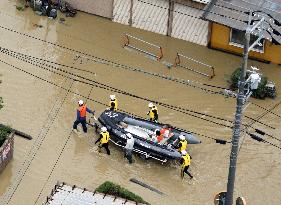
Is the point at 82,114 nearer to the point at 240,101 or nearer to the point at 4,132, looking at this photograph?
the point at 4,132

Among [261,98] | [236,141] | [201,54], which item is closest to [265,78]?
[261,98]

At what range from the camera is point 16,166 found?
2656cm

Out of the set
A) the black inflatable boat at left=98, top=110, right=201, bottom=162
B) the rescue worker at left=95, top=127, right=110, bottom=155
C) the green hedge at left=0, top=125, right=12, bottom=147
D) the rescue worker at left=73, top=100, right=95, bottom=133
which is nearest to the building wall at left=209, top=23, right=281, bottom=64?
the black inflatable boat at left=98, top=110, right=201, bottom=162

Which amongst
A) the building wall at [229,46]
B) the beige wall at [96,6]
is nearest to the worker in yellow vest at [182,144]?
the building wall at [229,46]

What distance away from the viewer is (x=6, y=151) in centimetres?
2588

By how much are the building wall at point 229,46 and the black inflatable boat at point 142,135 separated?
7781 mm

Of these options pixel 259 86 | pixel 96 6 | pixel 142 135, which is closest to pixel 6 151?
pixel 142 135

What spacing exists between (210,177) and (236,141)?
19.4ft

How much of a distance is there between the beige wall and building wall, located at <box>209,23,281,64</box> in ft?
20.1

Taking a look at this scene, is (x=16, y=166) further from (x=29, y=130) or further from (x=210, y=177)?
(x=210, y=177)

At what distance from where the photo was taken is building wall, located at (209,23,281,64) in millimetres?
33062

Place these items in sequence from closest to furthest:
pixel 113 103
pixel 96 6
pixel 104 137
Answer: pixel 104 137
pixel 113 103
pixel 96 6

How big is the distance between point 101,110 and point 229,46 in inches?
328

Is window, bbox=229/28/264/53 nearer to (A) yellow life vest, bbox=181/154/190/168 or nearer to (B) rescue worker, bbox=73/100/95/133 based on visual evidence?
(B) rescue worker, bbox=73/100/95/133
